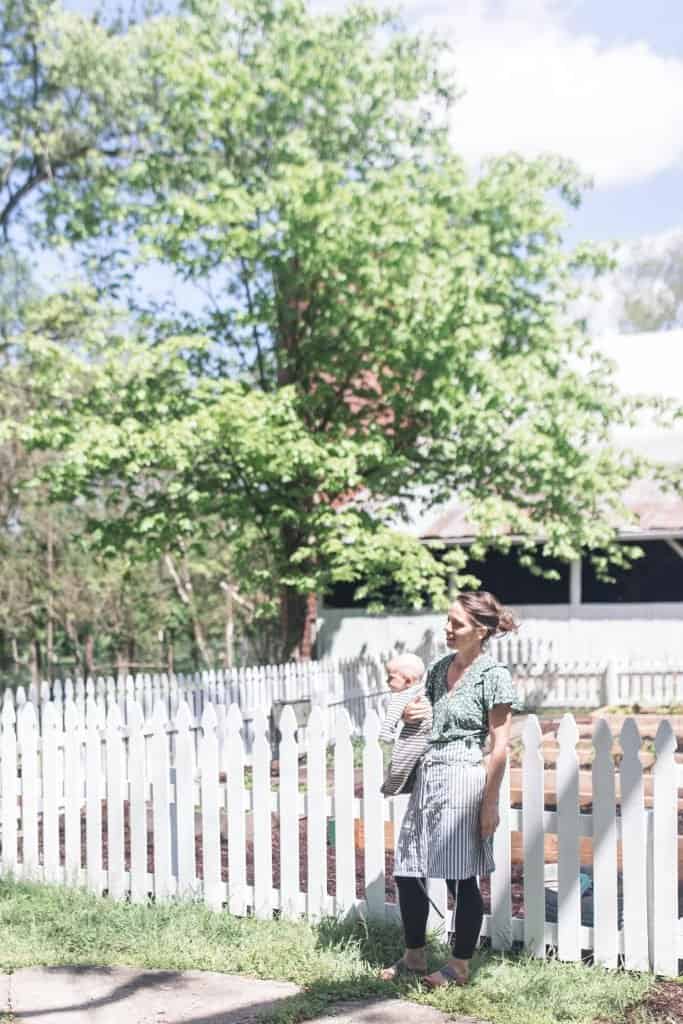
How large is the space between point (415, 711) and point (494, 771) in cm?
47

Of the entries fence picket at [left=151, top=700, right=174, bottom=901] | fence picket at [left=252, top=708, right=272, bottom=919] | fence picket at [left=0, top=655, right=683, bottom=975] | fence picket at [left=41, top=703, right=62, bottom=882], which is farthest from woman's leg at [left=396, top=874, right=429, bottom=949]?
fence picket at [left=41, top=703, right=62, bottom=882]

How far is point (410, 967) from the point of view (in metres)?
5.43

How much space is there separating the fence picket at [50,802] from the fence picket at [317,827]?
200cm

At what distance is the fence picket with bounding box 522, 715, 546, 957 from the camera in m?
5.65

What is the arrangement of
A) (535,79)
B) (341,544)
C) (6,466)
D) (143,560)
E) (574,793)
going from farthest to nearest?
(535,79), (6,466), (143,560), (341,544), (574,793)

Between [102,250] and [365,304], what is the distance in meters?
5.60

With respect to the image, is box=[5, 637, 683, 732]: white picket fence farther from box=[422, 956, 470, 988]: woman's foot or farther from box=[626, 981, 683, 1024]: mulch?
box=[626, 981, 683, 1024]: mulch

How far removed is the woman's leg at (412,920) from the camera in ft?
17.6

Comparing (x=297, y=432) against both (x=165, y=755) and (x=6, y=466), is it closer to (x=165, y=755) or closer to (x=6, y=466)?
(x=165, y=755)

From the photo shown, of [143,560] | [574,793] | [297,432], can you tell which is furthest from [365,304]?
[574,793]

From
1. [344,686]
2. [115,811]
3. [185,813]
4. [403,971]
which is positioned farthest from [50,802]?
[344,686]

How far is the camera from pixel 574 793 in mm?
5559

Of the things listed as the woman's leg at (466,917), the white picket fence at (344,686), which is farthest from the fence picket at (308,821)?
the white picket fence at (344,686)

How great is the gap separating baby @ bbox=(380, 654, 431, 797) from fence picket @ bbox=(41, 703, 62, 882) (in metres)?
3.05
